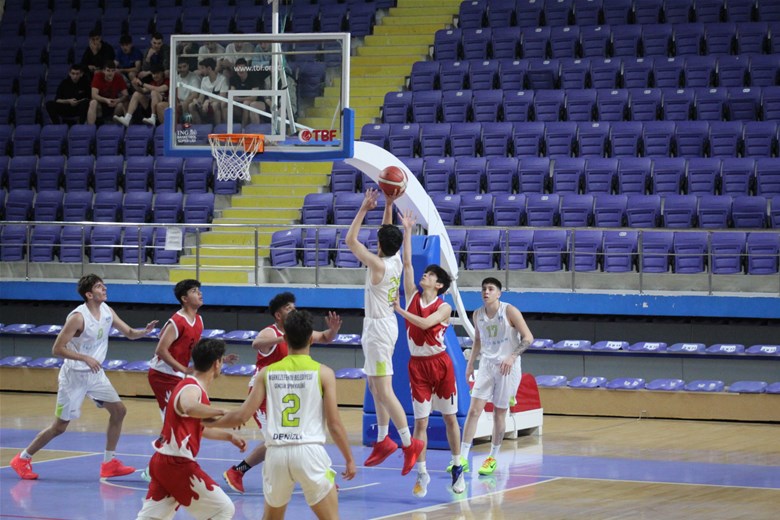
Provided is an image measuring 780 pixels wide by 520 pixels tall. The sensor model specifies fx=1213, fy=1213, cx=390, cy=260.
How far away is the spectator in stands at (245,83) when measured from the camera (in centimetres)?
1220

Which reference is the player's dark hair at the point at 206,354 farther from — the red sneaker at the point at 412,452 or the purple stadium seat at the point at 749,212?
the purple stadium seat at the point at 749,212

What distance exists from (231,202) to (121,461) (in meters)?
8.93

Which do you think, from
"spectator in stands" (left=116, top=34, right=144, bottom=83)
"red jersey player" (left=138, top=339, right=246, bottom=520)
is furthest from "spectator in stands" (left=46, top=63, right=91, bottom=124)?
"red jersey player" (left=138, top=339, right=246, bottom=520)

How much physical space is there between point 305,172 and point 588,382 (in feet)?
24.3

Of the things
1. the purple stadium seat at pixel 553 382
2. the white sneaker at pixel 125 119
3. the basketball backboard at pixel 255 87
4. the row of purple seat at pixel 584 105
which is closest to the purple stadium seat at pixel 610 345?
the purple stadium seat at pixel 553 382

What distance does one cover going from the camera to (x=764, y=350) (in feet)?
49.8

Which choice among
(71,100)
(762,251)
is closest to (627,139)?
(762,251)

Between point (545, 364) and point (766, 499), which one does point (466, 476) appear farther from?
point (545, 364)

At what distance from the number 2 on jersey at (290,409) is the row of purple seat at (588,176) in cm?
1165

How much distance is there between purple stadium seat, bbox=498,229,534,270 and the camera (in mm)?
16766

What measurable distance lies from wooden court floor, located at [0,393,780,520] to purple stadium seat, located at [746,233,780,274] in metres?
2.21

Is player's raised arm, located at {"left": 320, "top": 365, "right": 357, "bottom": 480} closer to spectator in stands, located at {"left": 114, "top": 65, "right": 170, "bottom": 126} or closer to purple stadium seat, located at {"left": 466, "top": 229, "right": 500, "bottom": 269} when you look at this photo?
purple stadium seat, located at {"left": 466, "top": 229, "right": 500, "bottom": 269}

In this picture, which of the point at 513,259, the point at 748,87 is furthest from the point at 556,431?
the point at 748,87

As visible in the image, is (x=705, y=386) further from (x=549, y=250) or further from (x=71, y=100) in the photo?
(x=71, y=100)
